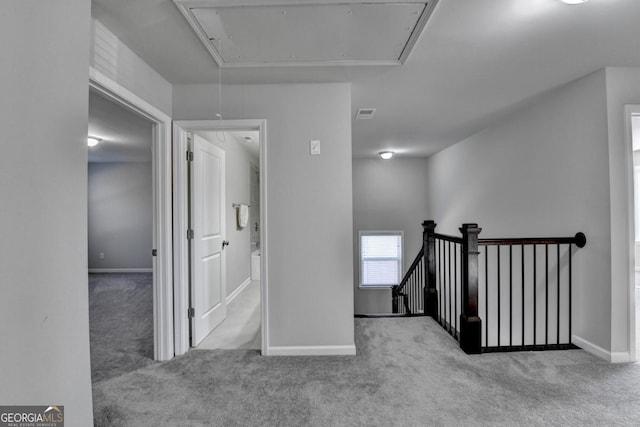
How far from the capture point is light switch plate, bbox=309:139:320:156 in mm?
2395

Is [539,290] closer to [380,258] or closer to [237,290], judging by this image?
[380,258]

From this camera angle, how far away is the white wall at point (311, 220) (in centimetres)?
239

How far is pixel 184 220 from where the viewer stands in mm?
2455

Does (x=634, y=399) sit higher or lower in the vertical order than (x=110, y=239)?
lower

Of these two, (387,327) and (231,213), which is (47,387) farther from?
(231,213)

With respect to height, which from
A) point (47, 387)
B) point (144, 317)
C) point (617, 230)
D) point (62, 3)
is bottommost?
point (144, 317)

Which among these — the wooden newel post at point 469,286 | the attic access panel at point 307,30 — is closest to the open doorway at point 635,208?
the wooden newel post at point 469,286

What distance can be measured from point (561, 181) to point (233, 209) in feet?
13.0

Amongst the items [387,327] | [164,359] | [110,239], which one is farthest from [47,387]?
[110,239]

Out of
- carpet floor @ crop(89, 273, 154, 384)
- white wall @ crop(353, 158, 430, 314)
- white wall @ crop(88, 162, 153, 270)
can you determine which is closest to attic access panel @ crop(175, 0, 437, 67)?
carpet floor @ crop(89, 273, 154, 384)

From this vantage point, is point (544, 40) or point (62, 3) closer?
point (62, 3)

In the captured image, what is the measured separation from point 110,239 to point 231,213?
4172 millimetres

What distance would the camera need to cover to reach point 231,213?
13.8 feet

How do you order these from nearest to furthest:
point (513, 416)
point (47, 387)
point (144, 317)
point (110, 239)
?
1. point (47, 387)
2. point (513, 416)
3. point (144, 317)
4. point (110, 239)
